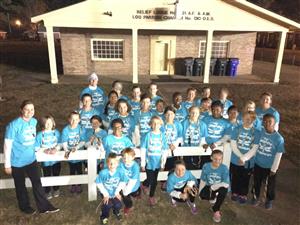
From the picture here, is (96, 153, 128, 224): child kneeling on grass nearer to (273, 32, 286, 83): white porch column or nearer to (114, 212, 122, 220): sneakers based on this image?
(114, 212, 122, 220): sneakers

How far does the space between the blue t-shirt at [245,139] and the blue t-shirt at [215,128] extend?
0.22 m

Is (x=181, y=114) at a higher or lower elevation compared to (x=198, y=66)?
lower

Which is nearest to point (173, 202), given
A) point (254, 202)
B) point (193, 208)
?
point (193, 208)

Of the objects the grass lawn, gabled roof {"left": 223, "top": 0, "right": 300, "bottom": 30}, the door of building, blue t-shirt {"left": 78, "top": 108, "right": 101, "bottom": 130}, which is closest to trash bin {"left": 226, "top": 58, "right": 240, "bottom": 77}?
gabled roof {"left": 223, "top": 0, "right": 300, "bottom": 30}

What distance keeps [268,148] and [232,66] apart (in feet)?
45.7

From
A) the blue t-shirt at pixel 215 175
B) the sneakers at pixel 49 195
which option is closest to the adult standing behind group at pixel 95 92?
the sneakers at pixel 49 195

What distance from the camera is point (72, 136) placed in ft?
16.7

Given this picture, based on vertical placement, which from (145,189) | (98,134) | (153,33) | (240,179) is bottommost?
(145,189)

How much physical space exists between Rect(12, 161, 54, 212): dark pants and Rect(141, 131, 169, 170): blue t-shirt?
72.5 inches

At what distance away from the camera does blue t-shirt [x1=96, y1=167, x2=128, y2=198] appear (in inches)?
177

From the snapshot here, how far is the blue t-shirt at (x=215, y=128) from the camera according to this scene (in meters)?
5.21

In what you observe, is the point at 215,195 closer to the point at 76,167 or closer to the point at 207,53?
the point at 76,167

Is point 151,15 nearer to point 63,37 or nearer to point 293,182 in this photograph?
point 63,37

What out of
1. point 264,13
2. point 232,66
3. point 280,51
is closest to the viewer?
point 264,13
